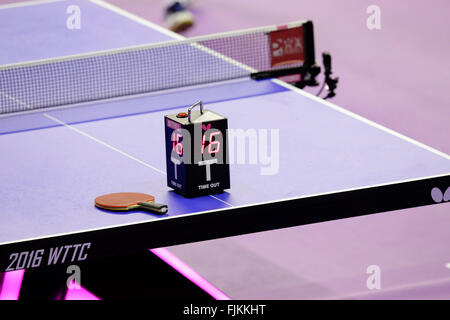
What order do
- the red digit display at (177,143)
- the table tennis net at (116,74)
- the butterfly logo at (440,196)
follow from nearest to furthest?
the red digit display at (177,143), the butterfly logo at (440,196), the table tennis net at (116,74)

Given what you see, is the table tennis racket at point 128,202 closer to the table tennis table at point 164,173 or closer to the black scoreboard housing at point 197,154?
the table tennis table at point 164,173

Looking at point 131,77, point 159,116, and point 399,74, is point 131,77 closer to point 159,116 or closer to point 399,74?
point 159,116

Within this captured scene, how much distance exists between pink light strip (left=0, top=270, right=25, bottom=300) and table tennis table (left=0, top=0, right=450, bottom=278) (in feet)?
2.43

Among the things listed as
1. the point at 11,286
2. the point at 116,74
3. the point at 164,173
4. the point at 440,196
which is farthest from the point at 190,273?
the point at 440,196

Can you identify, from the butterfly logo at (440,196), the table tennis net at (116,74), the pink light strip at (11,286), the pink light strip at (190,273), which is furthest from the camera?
the table tennis net at (116,74)

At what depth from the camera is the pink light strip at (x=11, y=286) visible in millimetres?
6344

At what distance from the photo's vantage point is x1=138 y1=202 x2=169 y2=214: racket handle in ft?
17.2

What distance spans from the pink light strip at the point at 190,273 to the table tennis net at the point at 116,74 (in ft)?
3.75

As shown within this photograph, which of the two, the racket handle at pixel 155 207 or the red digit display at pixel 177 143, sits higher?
the red digit display at pixel 177 143

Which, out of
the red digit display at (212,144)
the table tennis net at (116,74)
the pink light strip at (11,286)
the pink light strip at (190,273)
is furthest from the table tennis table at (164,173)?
the pink light strip at (190,273)

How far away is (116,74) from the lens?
312 inches

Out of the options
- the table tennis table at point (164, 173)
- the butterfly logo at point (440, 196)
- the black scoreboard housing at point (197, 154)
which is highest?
the black scoreboard housing at point (197, 154)

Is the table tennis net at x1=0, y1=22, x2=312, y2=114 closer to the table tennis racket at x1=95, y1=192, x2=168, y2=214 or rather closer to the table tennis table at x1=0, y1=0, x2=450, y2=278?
the table tennis table at x1=0, y1=0, x2=450, y2=278
